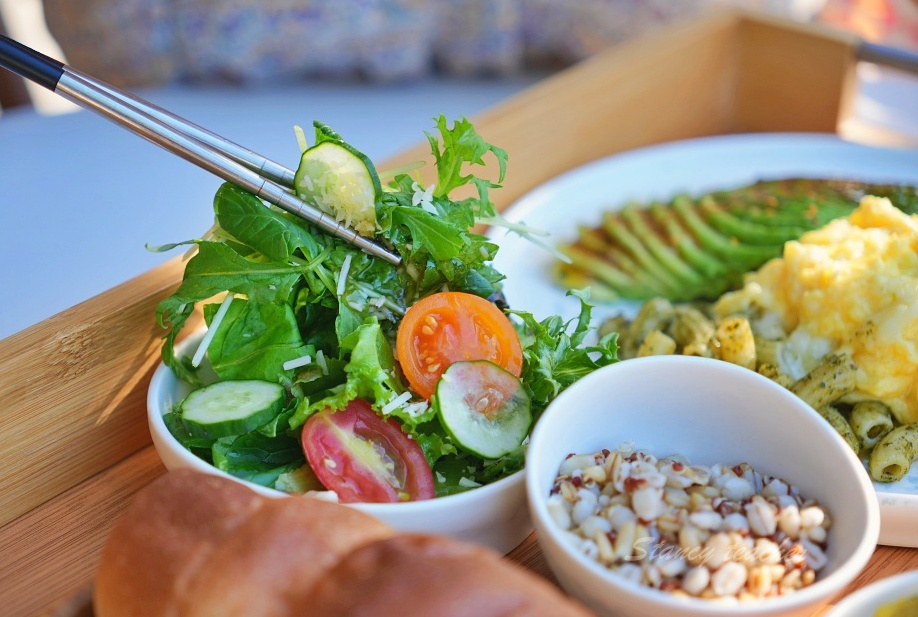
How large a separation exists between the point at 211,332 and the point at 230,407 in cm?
11

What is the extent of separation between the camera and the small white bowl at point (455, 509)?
2.95ft

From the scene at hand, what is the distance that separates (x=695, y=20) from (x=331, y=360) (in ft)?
5.14

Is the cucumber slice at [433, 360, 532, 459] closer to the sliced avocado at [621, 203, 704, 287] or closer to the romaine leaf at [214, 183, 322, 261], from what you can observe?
the romaine leaf at [214, 183, 322, 261]

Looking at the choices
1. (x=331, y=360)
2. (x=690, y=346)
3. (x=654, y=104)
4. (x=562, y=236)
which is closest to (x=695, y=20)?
(x=654, y=104)

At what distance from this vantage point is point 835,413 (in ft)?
3.86

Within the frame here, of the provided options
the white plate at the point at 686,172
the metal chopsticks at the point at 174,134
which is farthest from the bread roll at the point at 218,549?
the white plate at the point at 686,172

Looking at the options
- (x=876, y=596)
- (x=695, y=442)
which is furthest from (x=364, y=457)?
(x=876, y=596)

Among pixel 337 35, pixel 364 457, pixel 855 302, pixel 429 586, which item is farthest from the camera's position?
pixel 337 35

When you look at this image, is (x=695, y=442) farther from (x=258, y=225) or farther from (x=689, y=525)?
(x=258, y=225)

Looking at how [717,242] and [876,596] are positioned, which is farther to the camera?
[717,242]

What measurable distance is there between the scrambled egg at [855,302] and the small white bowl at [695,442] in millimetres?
267

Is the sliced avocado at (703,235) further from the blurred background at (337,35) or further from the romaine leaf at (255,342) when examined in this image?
the blurred background at (337,35)

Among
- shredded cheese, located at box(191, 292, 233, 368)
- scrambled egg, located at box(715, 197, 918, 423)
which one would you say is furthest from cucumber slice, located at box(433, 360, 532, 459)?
scrambled egg, located at box(715, 197, 918, 423)

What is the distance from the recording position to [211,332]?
106cm
